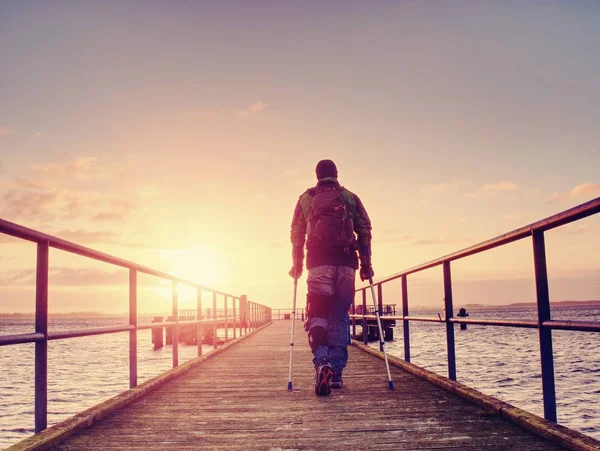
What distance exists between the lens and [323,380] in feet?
14.6

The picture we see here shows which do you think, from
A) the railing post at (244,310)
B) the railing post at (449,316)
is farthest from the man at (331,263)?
the railing post at (244,310)

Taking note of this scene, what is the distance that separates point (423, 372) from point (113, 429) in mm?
2920

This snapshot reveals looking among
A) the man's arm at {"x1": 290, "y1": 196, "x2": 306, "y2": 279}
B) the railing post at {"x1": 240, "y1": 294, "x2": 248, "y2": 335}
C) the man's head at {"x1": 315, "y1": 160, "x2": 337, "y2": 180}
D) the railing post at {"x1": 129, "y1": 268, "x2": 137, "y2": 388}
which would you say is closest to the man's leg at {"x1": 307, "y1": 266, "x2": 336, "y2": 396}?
the man's arm at {"x1": 290, "y1": 196, "x2": 306, "y2": 279}

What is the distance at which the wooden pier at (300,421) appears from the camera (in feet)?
9.28

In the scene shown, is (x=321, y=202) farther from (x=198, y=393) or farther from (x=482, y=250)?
(x=198, y=393)

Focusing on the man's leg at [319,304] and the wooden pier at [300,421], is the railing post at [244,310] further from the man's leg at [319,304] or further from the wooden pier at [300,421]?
the man's leg at [319,304]

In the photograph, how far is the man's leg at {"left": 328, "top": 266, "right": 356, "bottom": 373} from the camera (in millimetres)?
4809

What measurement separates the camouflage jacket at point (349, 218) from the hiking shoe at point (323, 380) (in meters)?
0.85

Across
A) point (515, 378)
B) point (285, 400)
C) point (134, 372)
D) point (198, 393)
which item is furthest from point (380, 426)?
point (515, 378)

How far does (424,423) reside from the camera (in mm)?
3244

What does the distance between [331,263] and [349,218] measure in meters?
0.42

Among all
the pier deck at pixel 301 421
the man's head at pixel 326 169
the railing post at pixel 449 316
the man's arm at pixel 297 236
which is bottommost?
the pier deck at pixel 301 421

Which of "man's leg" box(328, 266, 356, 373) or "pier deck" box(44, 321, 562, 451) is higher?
"man's leg" box(328, 266, 356, 373)

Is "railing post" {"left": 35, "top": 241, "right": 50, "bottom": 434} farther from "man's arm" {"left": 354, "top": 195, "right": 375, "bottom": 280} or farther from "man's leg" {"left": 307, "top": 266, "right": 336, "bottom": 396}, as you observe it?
"man's arm" {"left": 354, "top": 195, "right": 375, "bottom": 280}
